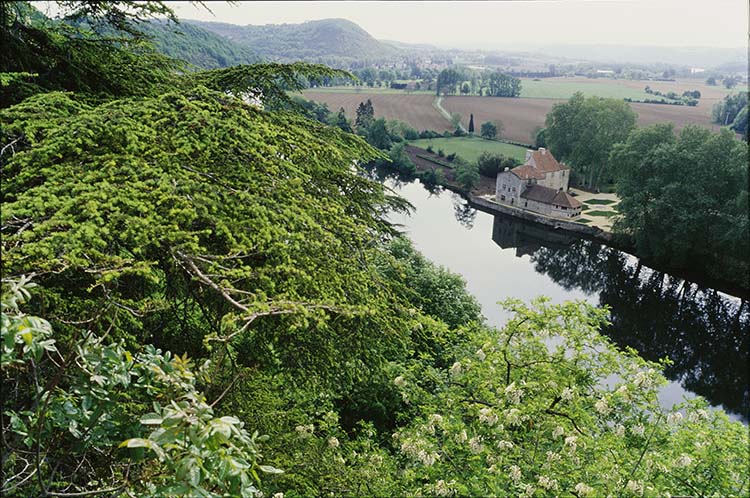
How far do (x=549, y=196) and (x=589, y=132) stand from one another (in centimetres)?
1101

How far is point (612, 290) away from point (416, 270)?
14585mm

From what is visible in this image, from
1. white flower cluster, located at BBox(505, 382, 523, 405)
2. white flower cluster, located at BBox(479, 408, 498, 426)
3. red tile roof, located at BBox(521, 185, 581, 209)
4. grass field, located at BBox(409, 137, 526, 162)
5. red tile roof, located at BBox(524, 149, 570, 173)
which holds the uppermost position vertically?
white flower cluster, located at BBox(505, 382, 523, 405)

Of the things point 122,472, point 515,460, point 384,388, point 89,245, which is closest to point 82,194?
point 89,245

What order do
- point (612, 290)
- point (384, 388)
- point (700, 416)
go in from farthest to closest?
1. point (612, 290)
2. point (384, 388)
3. point (700, 416)

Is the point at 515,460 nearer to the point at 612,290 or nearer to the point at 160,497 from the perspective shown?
the point at 160,497

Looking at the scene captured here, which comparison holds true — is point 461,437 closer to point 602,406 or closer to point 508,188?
point 602,406

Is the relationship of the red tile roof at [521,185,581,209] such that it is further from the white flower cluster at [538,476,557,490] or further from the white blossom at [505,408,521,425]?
the white flower cluster at [538,476,557,490]

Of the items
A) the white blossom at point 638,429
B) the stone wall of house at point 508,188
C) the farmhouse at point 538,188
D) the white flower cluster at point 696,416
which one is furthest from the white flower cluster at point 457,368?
the stone wall of house at point 508,188

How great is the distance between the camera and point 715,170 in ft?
96.0

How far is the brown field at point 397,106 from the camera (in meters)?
77.4

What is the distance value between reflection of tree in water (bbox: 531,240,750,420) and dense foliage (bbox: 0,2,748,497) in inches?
561

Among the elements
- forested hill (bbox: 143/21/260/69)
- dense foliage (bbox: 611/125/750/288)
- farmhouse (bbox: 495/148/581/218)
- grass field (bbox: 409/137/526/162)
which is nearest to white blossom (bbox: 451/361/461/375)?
forested hill (bbox: 143/21/260/69)

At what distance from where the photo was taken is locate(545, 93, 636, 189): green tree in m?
45.7

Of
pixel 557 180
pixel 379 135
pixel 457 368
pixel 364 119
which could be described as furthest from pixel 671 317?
pixel 364 119
